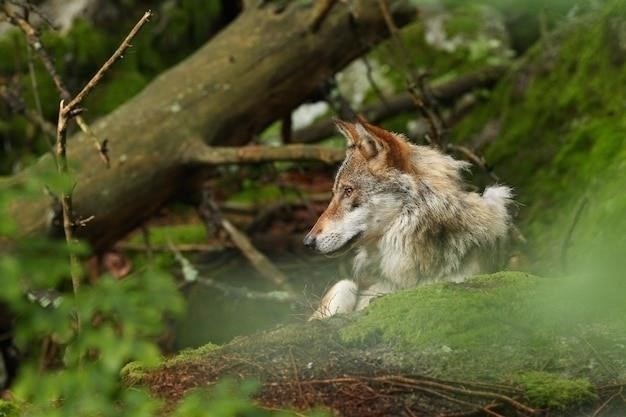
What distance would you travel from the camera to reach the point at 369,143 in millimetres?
6551

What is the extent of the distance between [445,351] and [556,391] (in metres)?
0.62

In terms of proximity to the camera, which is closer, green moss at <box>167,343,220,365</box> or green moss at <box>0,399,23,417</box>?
green moss at <box>167,343,220,365</box>

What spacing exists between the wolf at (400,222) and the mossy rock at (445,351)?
48.6 inches

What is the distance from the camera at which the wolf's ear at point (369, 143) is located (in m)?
6.50

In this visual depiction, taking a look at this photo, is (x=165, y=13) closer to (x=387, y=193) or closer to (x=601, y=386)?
(x=387, y=193)

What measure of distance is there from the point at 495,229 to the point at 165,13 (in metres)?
8.45

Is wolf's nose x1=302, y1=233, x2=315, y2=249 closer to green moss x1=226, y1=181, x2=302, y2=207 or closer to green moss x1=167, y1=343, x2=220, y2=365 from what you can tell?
green moss x1=167, y1=343, x2=220, y2=365

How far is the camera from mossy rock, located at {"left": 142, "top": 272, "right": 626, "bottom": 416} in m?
4.28

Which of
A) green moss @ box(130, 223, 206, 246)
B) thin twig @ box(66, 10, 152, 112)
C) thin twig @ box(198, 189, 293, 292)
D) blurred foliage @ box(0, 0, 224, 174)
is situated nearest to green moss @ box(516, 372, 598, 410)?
thin twig @ box(66, 10, 152, 112)

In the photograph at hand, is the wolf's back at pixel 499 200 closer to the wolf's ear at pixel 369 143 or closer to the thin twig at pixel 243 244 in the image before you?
the wolf's ear at pixel 369 143

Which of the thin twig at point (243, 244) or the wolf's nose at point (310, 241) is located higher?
the wolf's nose at point (310, 241)

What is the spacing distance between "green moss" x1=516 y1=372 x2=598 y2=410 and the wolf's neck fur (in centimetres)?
Result: 220

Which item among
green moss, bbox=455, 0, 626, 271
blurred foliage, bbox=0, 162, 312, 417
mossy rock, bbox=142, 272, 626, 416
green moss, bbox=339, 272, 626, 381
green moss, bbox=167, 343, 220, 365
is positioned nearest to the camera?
blurred foliage, bbox=0, 162, 312, 417

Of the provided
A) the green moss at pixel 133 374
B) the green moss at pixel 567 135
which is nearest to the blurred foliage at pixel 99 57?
the green moss at pixel 567 135
